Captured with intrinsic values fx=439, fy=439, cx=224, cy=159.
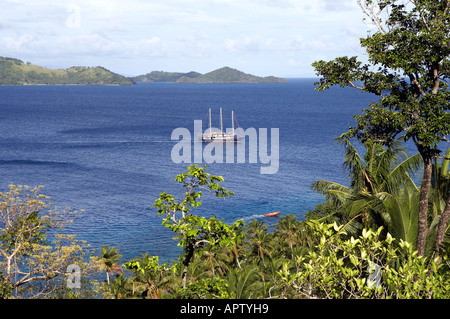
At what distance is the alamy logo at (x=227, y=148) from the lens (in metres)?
99.1

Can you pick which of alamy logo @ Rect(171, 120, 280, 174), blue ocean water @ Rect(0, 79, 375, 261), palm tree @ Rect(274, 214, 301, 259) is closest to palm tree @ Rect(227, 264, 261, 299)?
palm tree @ Rect(274, 214, 301, 259)

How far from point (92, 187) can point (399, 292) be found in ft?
246

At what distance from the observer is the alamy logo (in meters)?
99.1

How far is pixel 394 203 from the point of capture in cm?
1664

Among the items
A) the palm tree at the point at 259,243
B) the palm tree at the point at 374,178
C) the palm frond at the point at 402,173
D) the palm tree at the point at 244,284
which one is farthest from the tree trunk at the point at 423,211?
the palm tree at the point at 259,243

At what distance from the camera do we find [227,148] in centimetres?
11669

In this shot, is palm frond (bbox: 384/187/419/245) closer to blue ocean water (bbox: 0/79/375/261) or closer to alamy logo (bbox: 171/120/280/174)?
blue ocean water (bbox: 0/79/375/261)

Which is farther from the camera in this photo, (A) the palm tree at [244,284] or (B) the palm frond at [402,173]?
(A) the palm tree at [244,284]

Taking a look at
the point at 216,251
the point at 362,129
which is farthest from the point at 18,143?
the point at 362,129

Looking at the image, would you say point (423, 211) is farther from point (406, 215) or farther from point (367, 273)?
point (367, 273)

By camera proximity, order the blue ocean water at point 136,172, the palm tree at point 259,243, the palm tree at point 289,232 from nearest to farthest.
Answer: the palm tree at point 259,243 → the palm tree at point 289,232 → the blue ocean water at point 136,172

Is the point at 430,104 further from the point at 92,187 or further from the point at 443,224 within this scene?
the point at 92,187

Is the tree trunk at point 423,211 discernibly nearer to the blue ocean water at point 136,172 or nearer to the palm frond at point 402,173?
the palm frond at point 402,173

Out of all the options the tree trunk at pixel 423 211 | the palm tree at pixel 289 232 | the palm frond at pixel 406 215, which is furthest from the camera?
the palm tree at pixel 289 232
